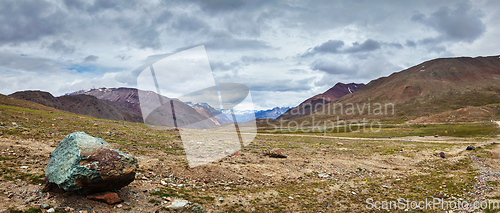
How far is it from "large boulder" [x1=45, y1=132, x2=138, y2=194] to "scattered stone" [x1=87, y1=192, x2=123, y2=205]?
→ 0.66ft

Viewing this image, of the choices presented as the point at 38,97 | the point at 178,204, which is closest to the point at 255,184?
the point at 178,204

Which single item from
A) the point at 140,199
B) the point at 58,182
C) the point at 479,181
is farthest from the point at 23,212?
the point at 479,181

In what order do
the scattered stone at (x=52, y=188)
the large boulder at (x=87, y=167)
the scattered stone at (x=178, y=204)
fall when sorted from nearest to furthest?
the large boulder at (x=87, y=167), the scattered stone at (x=52, y=188), the scattered stone at (x=178, y=204)

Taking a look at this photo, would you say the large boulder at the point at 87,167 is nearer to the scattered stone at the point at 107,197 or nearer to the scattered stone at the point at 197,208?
the scattered stone at the point at 107,197

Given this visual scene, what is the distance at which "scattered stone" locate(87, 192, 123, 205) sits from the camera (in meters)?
8.48

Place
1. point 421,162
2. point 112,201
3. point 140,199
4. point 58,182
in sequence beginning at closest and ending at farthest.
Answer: point 58,182, point 112,201, point 140,199, point 421,162

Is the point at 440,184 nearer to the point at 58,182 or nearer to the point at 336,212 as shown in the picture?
the point at 336,212

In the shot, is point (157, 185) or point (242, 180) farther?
point (242, 180)

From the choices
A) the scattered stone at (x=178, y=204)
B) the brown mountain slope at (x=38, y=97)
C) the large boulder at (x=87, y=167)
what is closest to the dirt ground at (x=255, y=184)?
the scattered stone at (x=178, y=204)

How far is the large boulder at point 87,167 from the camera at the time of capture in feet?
26.3

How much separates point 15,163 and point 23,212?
6.48 metres

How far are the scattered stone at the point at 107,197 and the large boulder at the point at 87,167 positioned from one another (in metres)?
0.20

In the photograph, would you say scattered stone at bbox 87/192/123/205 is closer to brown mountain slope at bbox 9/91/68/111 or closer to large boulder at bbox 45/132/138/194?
large boulder at bbox 45/132/138/194

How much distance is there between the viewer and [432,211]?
11.3 meters
